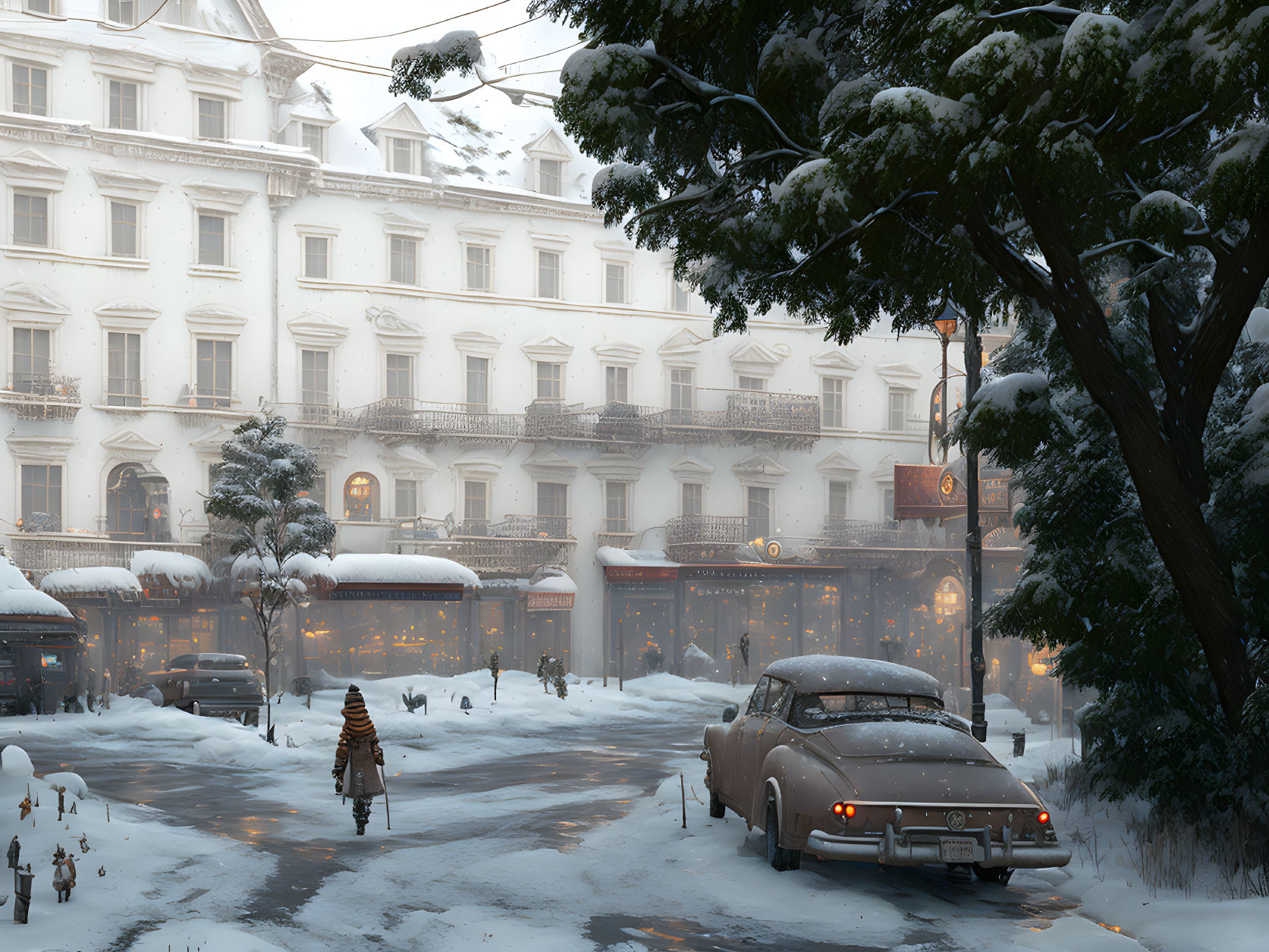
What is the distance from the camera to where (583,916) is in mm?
8688

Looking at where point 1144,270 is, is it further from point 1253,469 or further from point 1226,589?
point 1226,589

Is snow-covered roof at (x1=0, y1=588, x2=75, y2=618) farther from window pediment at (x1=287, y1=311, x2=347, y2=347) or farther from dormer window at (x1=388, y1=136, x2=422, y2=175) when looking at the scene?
dormer window at (x1=388, y1=136, x2=422, y2=175)

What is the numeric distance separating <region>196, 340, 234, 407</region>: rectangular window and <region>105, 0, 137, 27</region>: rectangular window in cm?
949

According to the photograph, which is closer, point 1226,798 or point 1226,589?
point 1226,589

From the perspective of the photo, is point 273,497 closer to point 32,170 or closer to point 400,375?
point 400,375

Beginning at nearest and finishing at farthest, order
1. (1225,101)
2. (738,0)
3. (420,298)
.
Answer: (1225,101) → (738,0) → (420,298)

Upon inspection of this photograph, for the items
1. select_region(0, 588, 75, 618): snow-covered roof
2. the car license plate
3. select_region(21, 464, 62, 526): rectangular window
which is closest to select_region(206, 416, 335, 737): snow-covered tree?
select_region(0, 588, 75, 618): snow-covered roof

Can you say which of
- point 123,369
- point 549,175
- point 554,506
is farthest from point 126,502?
point 549,175

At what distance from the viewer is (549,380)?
41.3 metres

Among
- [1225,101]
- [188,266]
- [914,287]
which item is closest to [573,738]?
[914,287]

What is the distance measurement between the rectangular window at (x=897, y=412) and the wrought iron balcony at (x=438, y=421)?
47.6 ft

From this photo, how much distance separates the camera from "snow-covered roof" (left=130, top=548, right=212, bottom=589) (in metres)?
33.2

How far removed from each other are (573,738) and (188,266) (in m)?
21.1

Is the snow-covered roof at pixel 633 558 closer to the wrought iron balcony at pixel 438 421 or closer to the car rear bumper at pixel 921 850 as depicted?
the wrought iron balcony at pixel 438 421
